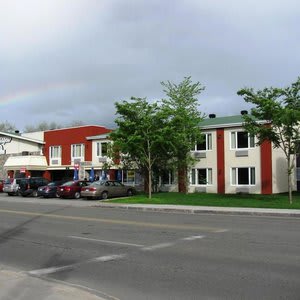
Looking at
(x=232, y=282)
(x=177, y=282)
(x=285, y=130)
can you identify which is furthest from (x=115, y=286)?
(x=285, y=130)

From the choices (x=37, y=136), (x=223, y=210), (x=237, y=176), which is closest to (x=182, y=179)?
(x=237, y=176)

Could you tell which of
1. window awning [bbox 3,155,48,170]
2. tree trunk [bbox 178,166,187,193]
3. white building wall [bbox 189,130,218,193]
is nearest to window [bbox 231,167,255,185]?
white building wall [bbox 189,130,218,193]

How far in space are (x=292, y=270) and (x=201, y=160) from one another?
3247 centimetres

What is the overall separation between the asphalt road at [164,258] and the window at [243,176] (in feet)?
70.4

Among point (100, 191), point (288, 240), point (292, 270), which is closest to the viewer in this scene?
point (292, 270)

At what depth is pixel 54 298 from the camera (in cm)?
635

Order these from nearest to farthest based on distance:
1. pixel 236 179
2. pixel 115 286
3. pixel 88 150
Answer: pixel 115 286
pixel 236 179
pixel 88 150

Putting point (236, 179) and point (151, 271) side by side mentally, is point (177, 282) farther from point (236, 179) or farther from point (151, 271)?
point (236, 179)

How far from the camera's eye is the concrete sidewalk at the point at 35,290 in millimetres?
6422

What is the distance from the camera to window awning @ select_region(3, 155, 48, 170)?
54938mm

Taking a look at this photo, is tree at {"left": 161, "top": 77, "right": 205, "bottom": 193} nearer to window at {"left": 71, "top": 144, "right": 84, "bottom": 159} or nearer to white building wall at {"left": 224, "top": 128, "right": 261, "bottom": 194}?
white building wall at {"left": 224, "top": 128, "right": 261, "bottom": 194}

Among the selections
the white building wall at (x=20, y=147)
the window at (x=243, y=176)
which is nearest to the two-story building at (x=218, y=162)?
the window at (x=243, y=176)

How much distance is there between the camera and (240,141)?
38.8 m

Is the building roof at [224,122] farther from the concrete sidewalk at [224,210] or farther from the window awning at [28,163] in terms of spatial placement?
the window awning at [28,163]
